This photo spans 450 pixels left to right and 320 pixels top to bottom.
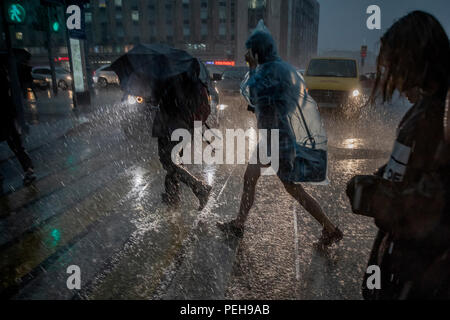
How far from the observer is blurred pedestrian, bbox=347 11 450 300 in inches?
48.4

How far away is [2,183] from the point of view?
525 centimetres

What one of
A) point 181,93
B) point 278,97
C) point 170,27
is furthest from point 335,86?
point 170,27

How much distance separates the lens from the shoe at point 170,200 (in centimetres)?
446

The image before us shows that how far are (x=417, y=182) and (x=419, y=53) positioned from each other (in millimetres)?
498

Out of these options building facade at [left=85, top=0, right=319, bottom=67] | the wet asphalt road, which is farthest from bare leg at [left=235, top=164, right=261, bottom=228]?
building facade at [left=85, top=0, right=319, bottom=67]

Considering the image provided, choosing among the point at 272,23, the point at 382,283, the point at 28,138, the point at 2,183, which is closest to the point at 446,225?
the point at 382,283

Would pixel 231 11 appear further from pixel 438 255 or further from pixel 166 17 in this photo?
pixel 438 255

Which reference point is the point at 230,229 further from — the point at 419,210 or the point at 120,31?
the point at 120,31

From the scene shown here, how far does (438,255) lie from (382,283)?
0.91ft

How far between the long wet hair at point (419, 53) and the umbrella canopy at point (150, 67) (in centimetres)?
303

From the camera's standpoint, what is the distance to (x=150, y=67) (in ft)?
14.0

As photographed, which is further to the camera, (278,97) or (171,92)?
(171,92)
